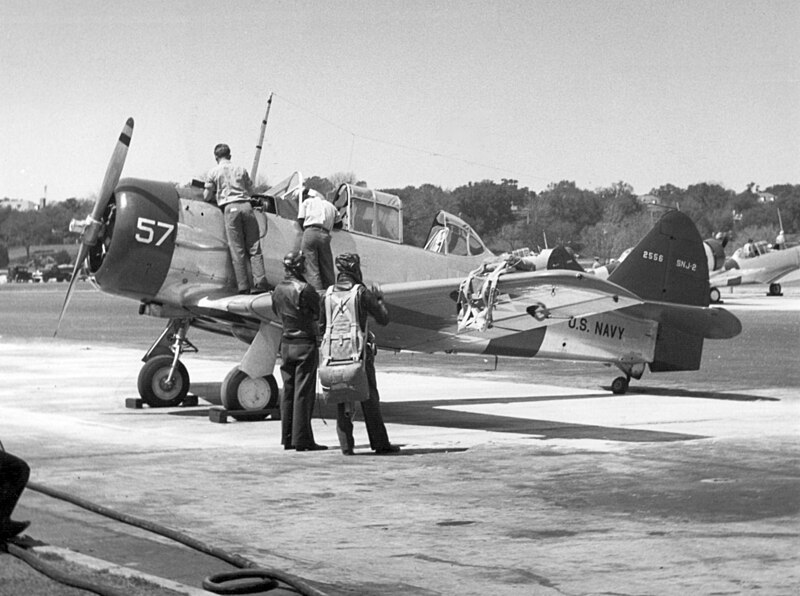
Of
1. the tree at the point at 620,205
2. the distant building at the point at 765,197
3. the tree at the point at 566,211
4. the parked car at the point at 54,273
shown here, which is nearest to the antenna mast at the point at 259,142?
the tree at the point at 566,211

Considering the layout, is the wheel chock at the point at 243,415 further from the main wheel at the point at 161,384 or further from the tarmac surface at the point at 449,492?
the main wheel at the point at 161,384

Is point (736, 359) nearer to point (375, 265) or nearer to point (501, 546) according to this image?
point (375, 265)

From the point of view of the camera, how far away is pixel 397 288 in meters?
11.6

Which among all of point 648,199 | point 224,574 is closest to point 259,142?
point 224,574

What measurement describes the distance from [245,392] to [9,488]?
6.03m

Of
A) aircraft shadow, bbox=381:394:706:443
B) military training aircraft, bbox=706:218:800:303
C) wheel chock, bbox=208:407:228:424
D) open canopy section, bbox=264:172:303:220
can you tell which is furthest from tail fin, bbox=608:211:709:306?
military training aircraft, bbox=706:218:800:303

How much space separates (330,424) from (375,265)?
2.26 metres

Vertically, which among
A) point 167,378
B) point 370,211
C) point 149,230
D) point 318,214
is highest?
point 370,211

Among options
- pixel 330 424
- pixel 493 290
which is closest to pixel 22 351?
pixel 330 424

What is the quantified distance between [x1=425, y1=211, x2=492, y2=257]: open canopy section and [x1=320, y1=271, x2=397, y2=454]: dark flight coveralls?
4433 mm

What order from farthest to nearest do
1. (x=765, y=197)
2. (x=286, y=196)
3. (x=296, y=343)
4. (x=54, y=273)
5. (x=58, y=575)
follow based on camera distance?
(x=54, y=273), (x=765, y=197), (x=286, y=196), (x=296, y=343), (x=58, y=575)

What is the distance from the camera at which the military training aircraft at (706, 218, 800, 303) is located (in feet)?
173

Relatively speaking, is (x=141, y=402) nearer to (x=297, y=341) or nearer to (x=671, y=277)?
(x=297, y=341)

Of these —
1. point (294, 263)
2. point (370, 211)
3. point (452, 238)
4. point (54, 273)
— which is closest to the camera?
point (294, 263)
